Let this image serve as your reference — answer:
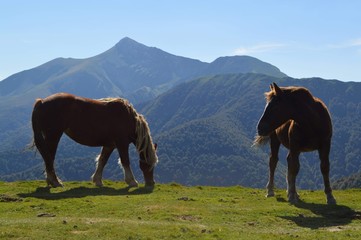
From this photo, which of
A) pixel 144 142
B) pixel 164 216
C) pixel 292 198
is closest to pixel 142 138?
pixel 144 142

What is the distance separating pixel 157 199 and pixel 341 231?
7772mm

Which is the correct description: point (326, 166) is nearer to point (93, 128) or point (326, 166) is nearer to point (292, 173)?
point (292, 173)

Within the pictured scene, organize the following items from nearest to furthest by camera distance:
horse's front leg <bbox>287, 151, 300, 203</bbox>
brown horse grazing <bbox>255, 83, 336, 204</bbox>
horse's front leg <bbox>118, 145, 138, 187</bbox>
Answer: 1. brown horse grazing <bbox>255, 83, 336, 204</bbox>
2. horse's front leg <bbox>287, 151, 300, 203</bbox>
3. horse's front leg <bbox>118, 145, 138, 187</bbox>

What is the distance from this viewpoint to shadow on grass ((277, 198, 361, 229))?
14.4m

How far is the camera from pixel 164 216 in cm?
1495

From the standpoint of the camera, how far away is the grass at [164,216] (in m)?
12.5

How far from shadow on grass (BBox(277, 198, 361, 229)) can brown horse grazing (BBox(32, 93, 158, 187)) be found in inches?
358

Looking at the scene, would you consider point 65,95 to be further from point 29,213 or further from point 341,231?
point 341,231

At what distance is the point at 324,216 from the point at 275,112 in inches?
178

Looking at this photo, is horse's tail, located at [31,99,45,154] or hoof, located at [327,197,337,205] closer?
hoof, located at [327,197,337,205]

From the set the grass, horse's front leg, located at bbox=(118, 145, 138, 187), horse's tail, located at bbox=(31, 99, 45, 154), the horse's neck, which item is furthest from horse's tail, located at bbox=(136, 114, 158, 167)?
the horse's neck

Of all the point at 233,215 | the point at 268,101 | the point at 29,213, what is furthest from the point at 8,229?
the point at 268,101

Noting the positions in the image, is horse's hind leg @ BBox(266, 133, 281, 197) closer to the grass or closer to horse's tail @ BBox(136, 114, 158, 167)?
the grass

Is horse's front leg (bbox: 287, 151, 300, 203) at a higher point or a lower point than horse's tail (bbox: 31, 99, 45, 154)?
lower
